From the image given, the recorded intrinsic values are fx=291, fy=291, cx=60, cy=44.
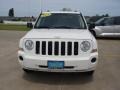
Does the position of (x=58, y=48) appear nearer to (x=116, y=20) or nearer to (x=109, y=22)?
(x=109, y=22)

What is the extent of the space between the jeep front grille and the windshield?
164 cm

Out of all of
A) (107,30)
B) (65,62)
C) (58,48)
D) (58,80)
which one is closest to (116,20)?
(107,30)

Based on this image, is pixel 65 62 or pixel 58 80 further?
pixel 58 80

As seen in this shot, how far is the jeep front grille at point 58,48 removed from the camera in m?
6.87

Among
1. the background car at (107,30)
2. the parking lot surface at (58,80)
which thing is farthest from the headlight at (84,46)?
the background car at (107,30)

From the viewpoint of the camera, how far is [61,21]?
8773 millimetres

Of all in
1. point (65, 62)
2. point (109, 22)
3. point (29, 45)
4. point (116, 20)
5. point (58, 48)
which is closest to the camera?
point (65, 62)

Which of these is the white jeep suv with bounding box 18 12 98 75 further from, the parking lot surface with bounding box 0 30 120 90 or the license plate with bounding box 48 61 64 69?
the parking lot surface with bounding box 0 30 120 90

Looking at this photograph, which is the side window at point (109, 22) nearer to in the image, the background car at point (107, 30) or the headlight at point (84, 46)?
the background car at point (107, 30)

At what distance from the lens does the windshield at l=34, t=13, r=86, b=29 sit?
337 inches

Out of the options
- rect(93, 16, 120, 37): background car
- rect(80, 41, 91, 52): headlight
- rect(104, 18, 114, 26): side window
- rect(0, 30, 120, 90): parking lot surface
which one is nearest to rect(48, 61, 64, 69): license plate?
rect(0, 30, 120, 90): parking lot surface

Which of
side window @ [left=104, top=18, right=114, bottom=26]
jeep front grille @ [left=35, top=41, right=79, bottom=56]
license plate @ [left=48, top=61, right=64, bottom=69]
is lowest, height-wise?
side window @ [left=104, top=18, right=114, bottom=26]

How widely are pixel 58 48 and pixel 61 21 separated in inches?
81.5

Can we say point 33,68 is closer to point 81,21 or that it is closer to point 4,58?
point 81,21
